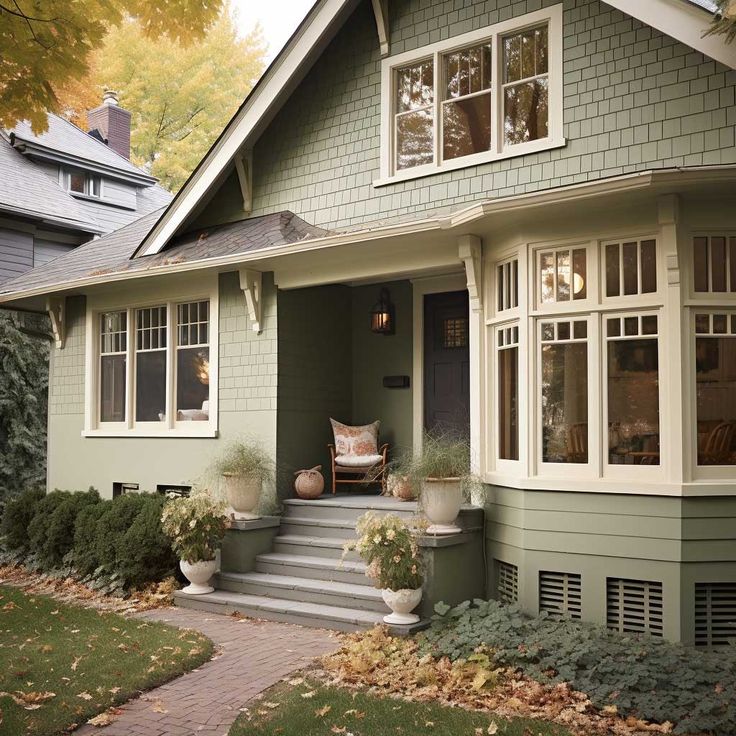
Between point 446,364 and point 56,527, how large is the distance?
15.8ft

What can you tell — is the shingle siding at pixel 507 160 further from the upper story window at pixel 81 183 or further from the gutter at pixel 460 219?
the upper story window at pixel 81 183

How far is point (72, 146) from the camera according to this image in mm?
17516

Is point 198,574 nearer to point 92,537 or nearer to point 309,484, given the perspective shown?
point 309,484

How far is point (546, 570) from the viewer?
6672mm

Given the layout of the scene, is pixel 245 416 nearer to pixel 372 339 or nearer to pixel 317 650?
pixel 372 339

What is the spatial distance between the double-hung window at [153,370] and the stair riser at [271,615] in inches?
89.7

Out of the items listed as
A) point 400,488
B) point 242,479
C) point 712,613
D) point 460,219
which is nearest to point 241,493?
point 242,479

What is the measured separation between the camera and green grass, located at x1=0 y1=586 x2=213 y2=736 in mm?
5105

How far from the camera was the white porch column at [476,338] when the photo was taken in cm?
745

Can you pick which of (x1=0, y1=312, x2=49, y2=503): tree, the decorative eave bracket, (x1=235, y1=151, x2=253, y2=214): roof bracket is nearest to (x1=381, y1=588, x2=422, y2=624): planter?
the decorative eave bracket

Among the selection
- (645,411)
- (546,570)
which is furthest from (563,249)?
(546,570)

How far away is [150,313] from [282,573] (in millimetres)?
4141

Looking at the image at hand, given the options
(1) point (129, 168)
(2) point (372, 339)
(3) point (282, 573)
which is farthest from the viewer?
(1) point (129, 168)

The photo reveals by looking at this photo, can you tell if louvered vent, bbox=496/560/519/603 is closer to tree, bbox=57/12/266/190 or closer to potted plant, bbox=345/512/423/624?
potted plant, bbox=345/512/423/624
